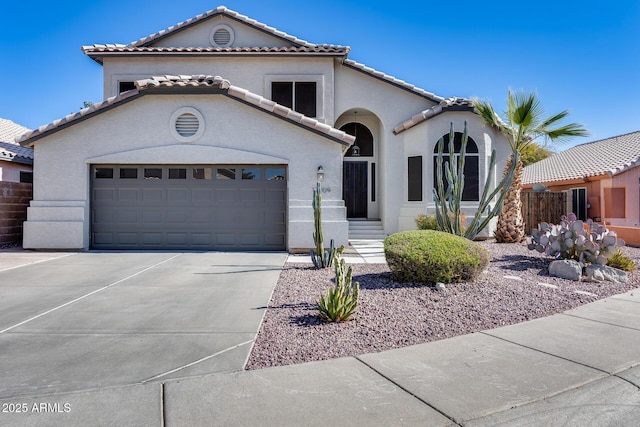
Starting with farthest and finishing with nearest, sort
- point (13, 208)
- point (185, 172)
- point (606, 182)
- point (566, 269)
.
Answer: point (606, 182)
point (13, 208)
point (185, 172)
point (566, 269)

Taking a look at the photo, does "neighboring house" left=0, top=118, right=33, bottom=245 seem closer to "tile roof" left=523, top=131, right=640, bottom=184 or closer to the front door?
"tile roof" left=523, top=131, right=640, bottom=184

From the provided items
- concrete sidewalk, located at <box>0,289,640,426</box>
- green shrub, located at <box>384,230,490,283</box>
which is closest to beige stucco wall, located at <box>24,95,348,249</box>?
green shrub, located at <box>384,230,490,283</box>

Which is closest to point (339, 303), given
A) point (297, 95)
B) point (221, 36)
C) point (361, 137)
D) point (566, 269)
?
point (566, 269)

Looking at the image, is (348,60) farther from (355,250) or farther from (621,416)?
(621,416)

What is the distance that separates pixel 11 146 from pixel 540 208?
2157 centimetres

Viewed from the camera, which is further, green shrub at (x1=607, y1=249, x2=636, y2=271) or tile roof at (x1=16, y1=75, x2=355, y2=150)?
tile roof at (x1=16, y1=75, x2=355, y2=150)

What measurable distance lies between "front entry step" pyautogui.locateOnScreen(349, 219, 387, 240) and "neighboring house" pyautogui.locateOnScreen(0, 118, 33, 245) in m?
11.5

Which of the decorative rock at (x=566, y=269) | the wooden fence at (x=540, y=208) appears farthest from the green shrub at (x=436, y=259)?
the wooden fence at (x=540, y=208)

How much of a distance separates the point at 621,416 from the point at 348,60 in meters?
15.5

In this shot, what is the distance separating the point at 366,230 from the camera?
664 inches

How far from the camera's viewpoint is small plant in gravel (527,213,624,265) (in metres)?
8.66

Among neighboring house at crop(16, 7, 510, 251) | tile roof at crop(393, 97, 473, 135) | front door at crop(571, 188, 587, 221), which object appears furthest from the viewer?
front door at crop(571, 188, 587, 221)

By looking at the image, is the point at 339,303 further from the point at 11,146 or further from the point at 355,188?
the point at 11,146

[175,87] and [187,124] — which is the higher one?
[175,87]
